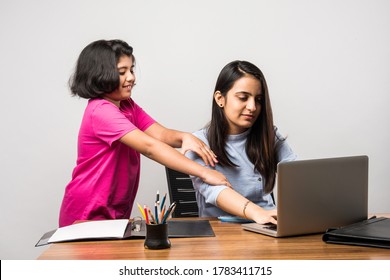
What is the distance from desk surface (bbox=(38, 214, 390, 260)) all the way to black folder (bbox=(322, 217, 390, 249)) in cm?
2

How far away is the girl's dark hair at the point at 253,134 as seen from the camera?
2.15 metres

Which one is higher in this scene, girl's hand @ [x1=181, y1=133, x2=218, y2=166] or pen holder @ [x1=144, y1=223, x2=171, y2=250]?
girl's hand @ [x1=181, y1=133, x2=218, y2=166]

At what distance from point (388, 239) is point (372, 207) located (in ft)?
5.79

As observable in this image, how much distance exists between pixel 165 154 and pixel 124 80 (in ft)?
1.26

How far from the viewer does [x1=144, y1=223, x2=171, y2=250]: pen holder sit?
1.42 m

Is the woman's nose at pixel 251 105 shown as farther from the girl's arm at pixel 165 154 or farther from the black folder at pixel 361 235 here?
the black folder at pixel 361 235

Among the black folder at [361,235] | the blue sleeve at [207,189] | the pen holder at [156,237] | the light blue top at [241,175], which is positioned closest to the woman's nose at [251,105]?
the light blue top at [241,175]

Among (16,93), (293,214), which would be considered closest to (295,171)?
(293,214)

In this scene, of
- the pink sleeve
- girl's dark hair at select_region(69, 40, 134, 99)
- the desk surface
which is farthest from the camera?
the pink sleeve

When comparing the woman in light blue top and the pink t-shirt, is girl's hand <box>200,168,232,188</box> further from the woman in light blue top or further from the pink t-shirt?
the pink t-shirt

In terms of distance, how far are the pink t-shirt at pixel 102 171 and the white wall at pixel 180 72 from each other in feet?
2.45

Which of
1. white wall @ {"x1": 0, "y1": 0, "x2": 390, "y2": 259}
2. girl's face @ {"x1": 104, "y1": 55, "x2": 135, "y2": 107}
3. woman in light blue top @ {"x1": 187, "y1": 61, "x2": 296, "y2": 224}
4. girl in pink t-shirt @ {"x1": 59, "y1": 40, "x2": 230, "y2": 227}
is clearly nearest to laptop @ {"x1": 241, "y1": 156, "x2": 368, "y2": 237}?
woman in light blue top @ {"x1": 187, "y1": 61, "x2": 296, "y2": 224}

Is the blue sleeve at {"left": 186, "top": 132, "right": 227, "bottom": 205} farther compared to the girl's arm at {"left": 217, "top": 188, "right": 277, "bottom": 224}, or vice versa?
the blue sleeve at {"left": 186, "top": 132, "right": 227, "bottom": 205}

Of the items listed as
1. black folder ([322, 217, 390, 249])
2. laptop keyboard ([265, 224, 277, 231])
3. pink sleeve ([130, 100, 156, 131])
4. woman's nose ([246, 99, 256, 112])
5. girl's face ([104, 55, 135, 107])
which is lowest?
laptop keyboard ([265, 224, 277, 231])
